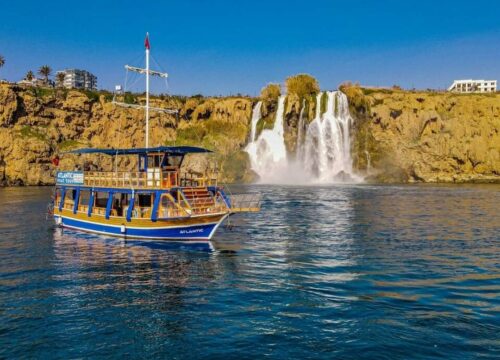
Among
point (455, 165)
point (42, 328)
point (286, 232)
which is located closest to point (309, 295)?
point (42, 328)

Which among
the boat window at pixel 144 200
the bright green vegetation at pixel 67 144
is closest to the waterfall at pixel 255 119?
the bright green vegetation at pixel 67 144

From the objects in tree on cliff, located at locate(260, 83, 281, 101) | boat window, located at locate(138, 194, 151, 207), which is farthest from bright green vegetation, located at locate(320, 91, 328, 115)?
boat window, located at locate(138, 194, 151, 207)

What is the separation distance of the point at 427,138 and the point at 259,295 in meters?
95.0

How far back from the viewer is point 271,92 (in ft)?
363

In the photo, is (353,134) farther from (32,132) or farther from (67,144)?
(32,132)

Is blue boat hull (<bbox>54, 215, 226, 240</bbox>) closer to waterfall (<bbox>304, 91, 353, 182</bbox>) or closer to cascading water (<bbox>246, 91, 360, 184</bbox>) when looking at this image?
cascading water (<bbox>246, 91, 360, 184</bbox>)

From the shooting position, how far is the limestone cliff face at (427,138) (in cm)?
10125

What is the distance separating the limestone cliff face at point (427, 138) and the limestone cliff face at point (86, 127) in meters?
29.2

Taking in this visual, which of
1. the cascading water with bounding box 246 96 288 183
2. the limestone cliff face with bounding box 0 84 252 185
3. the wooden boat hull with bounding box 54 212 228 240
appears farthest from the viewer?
the cascading water with bounding box 246 96 288 183

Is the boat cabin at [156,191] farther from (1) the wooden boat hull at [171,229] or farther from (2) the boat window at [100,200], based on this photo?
(2) the boat window at [100,200]

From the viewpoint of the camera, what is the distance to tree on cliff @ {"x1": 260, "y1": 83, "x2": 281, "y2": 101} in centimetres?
11050

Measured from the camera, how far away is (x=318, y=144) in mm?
102375

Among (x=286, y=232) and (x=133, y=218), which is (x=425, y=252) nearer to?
(x=286, y=232)

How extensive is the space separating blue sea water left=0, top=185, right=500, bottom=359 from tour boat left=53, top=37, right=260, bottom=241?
1351 millimetres
